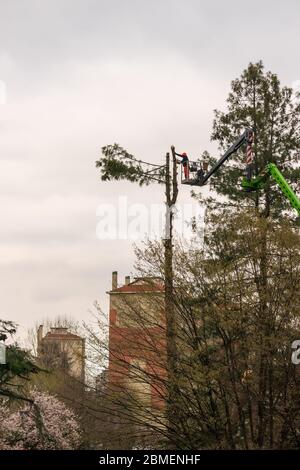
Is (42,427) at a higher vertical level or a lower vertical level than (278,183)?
lower

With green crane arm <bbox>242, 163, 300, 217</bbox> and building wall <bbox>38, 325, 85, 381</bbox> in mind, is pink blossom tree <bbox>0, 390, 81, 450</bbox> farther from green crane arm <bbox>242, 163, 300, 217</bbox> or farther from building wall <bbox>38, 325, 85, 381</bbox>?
green crane arm <bbox>242, 163, 300, 217</bbox>

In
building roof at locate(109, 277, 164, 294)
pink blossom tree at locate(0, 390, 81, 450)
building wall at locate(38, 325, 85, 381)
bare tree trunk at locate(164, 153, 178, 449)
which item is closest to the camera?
bare tree trunk at locate(164, 153, 178, 449)

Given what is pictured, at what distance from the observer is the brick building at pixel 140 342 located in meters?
22.2

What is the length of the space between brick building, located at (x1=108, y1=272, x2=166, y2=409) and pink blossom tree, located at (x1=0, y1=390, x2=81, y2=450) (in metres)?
4.94

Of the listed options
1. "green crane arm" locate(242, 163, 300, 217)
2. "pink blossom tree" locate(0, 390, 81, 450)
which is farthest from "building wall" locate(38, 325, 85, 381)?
"green crane arm" locate(242, 163, 300, 217)

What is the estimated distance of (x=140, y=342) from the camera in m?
22.8

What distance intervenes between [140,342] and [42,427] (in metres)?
6.54

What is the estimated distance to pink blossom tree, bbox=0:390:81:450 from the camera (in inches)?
1115

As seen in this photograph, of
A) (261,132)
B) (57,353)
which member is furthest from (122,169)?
(57,353)

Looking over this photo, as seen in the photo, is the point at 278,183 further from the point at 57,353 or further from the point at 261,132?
the point at 57,353

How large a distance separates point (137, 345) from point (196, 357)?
7.54ft
